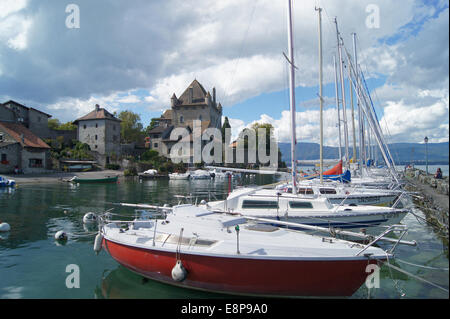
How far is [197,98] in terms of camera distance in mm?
92500

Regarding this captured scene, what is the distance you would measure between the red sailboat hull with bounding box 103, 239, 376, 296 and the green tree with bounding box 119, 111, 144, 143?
8595 cm

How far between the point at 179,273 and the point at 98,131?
7114cm

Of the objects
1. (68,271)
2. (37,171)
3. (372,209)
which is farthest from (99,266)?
(37,171)

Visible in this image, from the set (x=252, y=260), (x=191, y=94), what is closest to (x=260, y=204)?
(x=252, y=260)

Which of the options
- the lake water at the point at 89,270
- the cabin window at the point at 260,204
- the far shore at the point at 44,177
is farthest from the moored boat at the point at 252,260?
the far shore at the point at 44,177

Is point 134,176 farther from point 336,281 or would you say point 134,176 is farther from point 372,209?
point 336,281

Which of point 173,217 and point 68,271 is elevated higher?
point 173,217

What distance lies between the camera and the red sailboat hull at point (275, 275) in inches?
310

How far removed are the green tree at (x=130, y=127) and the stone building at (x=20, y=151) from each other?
3421 centimetres

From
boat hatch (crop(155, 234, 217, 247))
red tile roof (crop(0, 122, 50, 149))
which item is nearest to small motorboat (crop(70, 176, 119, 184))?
red tile roof (crop(0, 122, 50, 149))

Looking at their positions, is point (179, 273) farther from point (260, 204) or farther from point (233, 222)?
point (260, 204)

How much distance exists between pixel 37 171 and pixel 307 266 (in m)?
58.3

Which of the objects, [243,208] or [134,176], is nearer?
[243,208]

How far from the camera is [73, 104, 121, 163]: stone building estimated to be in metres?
71.6
